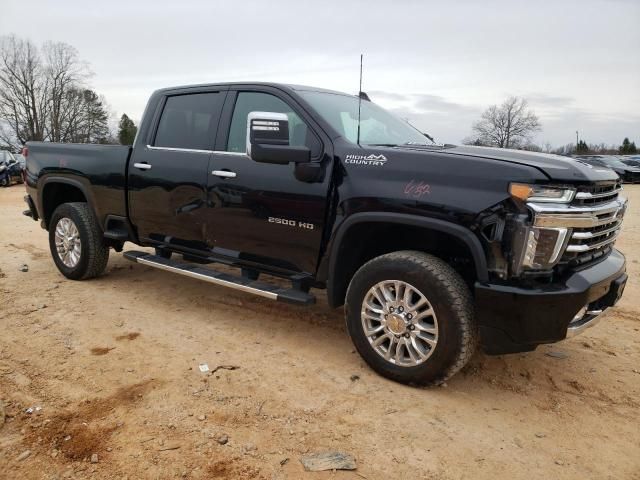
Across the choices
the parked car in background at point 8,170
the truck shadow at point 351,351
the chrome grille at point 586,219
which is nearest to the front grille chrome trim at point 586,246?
the chrome grille at point 586,219

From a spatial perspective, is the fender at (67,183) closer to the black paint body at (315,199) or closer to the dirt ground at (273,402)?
the black paint body at (315,199)

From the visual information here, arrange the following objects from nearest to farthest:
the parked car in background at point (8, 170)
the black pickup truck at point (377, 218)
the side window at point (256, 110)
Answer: the black pickup truck at point (377, 218) < the side window at point (256, 110) < the parked car in background at point (8, 170)

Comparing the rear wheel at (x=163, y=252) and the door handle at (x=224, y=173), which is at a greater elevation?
the door handle at (x=224, y=173)

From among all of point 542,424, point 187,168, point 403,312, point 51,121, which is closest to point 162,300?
point 187,168

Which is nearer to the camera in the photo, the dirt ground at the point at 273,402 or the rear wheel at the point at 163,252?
the dirt ground at the point at 273,402

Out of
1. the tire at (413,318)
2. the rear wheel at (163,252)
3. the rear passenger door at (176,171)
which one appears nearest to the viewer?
the tire at (413,318)

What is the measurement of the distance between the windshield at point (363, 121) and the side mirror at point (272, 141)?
0.40 metres

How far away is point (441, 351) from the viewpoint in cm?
312

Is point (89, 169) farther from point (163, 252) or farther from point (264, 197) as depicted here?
point (264, 197)

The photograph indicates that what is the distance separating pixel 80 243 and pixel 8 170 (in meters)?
17.2

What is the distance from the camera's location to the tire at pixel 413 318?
3.08 metres

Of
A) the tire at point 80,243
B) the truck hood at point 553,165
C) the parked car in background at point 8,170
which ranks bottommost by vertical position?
the parked car in background at point 8,170

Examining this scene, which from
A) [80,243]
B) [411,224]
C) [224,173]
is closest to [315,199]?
[411,224]

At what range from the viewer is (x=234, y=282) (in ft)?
13.5
